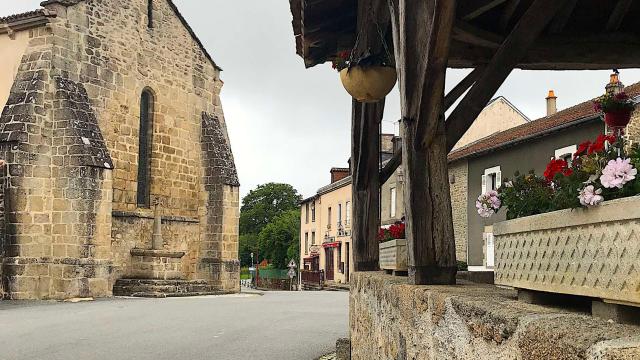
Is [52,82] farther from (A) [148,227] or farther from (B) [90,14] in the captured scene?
(A) [148,227]

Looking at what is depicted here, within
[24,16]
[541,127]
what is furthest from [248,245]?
[24,16]

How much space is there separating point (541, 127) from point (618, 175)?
21.1m

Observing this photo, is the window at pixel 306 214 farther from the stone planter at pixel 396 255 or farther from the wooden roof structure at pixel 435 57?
the stone planter at pixel 396 255

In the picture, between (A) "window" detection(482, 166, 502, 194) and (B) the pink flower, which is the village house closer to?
(A) "window" detection(482, 166, 502, 194)

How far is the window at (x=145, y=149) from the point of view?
2178 centimetres

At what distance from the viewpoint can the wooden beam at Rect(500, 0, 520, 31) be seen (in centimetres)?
472

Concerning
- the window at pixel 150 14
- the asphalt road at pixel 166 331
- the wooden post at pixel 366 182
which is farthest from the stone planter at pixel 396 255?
the window at pixel 150 14

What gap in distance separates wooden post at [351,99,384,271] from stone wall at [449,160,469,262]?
772 inches

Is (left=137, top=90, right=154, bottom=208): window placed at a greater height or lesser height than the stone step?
greater

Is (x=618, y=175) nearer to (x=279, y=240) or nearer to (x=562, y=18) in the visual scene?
(x=562, y=18)

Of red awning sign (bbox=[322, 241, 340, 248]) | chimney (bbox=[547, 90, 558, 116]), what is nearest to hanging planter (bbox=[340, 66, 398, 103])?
chimney (bbox=[547, 90, 558, 116])

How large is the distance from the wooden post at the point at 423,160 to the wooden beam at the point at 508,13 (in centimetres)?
122

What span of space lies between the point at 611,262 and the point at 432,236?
6.44ft

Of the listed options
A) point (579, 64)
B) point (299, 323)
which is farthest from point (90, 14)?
point (579, 64)
